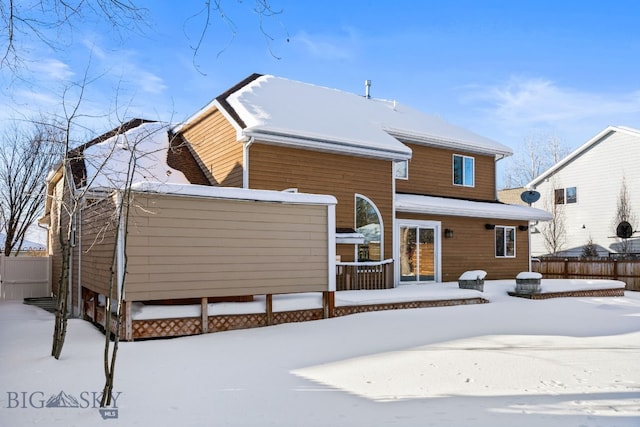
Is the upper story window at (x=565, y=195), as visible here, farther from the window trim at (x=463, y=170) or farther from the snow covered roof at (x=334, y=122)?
the window trim at (x=463, y=170)

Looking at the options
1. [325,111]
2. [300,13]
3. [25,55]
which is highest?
[325,111]

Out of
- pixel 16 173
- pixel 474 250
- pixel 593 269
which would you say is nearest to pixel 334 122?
pixel 474 250

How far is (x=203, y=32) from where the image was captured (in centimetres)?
408

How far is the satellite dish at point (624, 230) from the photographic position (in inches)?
892

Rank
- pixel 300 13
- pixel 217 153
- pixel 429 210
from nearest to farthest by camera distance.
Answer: pixel 300 13 → pixel 217 153 → pixel 429 210

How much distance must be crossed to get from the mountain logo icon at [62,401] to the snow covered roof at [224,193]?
3275 mm

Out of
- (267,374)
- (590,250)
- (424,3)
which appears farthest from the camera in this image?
(590,250)

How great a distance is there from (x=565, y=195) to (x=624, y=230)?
4.37 m

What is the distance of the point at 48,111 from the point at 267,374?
5448 mm

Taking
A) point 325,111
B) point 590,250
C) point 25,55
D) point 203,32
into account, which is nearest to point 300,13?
point 203,32

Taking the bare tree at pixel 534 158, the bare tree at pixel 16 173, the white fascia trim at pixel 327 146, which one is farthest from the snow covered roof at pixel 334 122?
the bare tree at pixel 534 158

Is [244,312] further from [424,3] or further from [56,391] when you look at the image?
[424,3]

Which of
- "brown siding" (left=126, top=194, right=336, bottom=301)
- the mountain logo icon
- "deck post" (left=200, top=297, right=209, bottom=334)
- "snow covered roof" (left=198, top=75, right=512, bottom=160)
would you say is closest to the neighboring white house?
"snow covered roof" (left=198, top=75, right=512, bottom=160)

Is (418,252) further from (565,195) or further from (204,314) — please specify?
(565,195)
